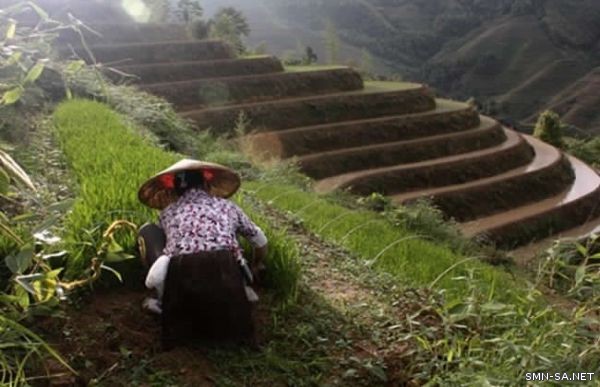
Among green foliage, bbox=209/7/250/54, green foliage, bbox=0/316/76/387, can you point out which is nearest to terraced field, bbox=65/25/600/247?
green foliage, bbox=209/7/250/54

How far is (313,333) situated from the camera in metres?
2.78

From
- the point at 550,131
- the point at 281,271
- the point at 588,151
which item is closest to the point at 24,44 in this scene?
the point at 281,271

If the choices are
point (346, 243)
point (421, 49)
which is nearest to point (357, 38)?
point (421, 49)

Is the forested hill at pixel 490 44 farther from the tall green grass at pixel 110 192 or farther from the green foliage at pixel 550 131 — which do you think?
the tall green grass at pixel 110 192

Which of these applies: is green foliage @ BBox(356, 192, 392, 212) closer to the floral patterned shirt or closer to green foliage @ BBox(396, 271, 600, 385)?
green foliage @ BBox(396, 271, 600, 385)

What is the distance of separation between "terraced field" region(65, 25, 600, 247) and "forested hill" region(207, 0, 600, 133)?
27.4m

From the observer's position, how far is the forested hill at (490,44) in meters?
57.0

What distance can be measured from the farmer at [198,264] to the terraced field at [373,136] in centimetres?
998

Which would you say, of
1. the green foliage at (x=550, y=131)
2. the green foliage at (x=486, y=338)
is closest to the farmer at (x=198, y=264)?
the green foliage at (x=486, y=338)

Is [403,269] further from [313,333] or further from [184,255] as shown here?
[184,255]

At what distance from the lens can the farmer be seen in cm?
244

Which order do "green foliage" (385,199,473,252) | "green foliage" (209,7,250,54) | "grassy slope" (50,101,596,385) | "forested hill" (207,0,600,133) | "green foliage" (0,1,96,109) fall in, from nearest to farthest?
1. "green foliage" (0,1,96,109)
2. "grassy slope" (50,101,596,385)
3. "green foliage" (385,199,473,252)
4. "green foliage" (209,7,250,54)
5. "forested hill" (207,0,600,133)

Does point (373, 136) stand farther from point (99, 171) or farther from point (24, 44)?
point (24, 44)

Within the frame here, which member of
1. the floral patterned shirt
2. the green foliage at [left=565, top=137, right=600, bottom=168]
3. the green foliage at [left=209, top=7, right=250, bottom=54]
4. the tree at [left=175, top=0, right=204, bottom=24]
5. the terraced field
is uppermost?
the tree at [left=175, top=0, right=204, bottom=24]
